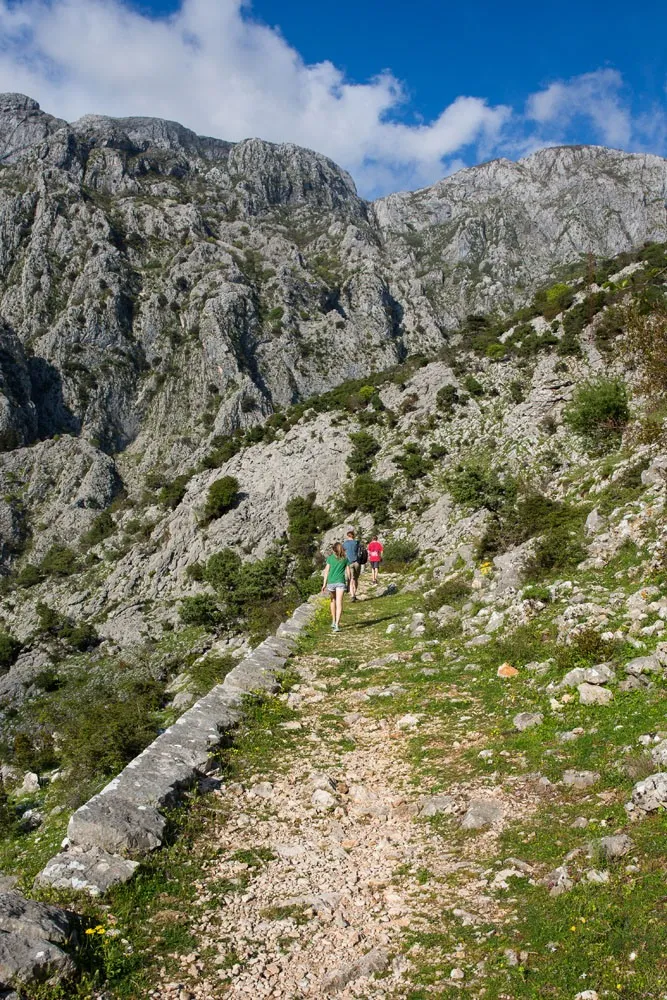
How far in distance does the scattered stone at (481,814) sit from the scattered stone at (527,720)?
1.52 metres

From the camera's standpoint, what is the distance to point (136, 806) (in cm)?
575

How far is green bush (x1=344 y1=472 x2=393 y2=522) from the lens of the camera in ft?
101

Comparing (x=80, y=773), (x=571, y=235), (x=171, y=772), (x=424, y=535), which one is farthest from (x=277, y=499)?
(x=571, y=235)

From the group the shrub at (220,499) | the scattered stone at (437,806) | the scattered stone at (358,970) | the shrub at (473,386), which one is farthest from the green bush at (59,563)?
the scattered stone at (358,970)

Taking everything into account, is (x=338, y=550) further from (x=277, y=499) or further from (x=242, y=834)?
(x=277, y=499)

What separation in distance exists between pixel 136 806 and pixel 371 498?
86.5 ft

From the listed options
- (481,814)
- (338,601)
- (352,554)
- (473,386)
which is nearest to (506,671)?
(481,814)

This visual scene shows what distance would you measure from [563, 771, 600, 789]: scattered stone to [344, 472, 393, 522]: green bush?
24.6 m

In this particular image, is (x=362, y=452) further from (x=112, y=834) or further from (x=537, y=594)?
(x=112, y=834)

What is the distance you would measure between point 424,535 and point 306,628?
1199cm

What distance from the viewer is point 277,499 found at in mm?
38125

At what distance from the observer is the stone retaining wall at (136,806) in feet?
16.1

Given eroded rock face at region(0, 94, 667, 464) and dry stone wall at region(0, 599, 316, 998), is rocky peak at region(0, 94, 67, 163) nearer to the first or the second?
eroded rock face at region(0, 94, 667, 464)

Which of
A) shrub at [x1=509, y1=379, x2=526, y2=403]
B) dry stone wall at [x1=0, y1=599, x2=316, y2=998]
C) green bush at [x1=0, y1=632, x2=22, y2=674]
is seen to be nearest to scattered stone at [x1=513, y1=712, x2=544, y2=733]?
dry stone wall at [x1=0, y1=599, x2=316, y2=998]
